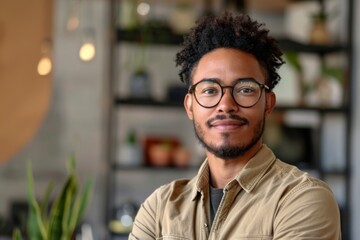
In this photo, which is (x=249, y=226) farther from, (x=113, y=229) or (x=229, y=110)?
(x=113, y=229)

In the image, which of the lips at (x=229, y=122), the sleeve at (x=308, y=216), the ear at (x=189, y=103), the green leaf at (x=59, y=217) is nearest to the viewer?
the sleeve at (x=308, y=216)

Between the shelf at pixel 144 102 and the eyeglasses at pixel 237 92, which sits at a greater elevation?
the eyeglasses at pixel 237 92

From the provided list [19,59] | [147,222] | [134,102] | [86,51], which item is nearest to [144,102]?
[134,102]

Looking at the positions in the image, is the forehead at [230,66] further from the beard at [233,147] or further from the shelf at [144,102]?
the shelf at [144,102]

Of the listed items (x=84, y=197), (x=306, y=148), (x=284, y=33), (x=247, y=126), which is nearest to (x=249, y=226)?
(x=247, y=126)

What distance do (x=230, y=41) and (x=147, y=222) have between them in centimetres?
43

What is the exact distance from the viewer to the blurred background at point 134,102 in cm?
510

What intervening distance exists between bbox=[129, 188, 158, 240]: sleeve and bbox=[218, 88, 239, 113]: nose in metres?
0.29

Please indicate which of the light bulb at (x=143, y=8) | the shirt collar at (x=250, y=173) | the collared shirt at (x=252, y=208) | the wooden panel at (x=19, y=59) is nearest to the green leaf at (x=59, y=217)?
the collared shirt at (x=252, y=208)

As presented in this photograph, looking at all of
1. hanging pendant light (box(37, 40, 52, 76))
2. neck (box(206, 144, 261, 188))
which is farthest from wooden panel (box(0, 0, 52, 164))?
neck (box(206, 144, 261, 188))

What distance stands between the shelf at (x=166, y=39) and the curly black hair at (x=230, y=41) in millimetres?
3537

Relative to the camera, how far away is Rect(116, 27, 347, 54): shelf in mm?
5301

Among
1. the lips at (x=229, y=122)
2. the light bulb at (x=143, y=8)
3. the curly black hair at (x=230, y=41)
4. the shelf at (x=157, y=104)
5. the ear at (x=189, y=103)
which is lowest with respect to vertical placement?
the shelf at (x=157, y=104)

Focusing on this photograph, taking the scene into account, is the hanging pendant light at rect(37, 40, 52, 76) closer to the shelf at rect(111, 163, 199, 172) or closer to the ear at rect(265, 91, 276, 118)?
the shelf at rect(111, 163, 199, 172)
